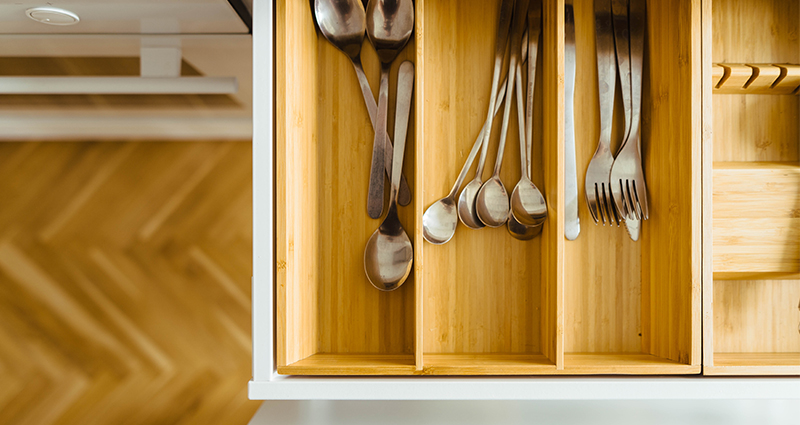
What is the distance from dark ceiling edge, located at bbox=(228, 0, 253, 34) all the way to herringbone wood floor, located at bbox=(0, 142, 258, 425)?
3.01 ft

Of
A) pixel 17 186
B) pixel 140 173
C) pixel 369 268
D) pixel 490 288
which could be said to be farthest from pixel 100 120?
pixel 490 288

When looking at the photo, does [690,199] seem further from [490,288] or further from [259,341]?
[259,341]

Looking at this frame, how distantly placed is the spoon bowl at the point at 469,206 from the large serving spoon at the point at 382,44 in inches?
5.4

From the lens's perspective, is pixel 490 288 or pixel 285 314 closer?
pixel 285 314

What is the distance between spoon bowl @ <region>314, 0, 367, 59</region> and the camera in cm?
77

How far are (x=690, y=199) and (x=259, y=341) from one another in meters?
0.64

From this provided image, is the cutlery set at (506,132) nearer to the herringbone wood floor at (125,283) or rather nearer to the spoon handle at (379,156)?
the spoon handle at (379,156)

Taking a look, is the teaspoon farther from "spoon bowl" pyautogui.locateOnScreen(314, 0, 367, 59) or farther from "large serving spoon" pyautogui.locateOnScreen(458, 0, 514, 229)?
"large serving spoon" pyautogui.locateOnScreen(458, 0, 514, 229)

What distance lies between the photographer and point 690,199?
0.67 m

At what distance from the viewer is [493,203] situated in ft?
2.58

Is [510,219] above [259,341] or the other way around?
above

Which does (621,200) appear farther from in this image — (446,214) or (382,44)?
(382,44)

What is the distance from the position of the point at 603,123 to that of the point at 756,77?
0.23 metres

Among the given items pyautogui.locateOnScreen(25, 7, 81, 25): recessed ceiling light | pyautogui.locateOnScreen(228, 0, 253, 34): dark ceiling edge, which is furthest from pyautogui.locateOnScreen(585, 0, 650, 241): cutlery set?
pyautogui.locateOnScreen(25, 7, 81, 25): recessed ceiling light
